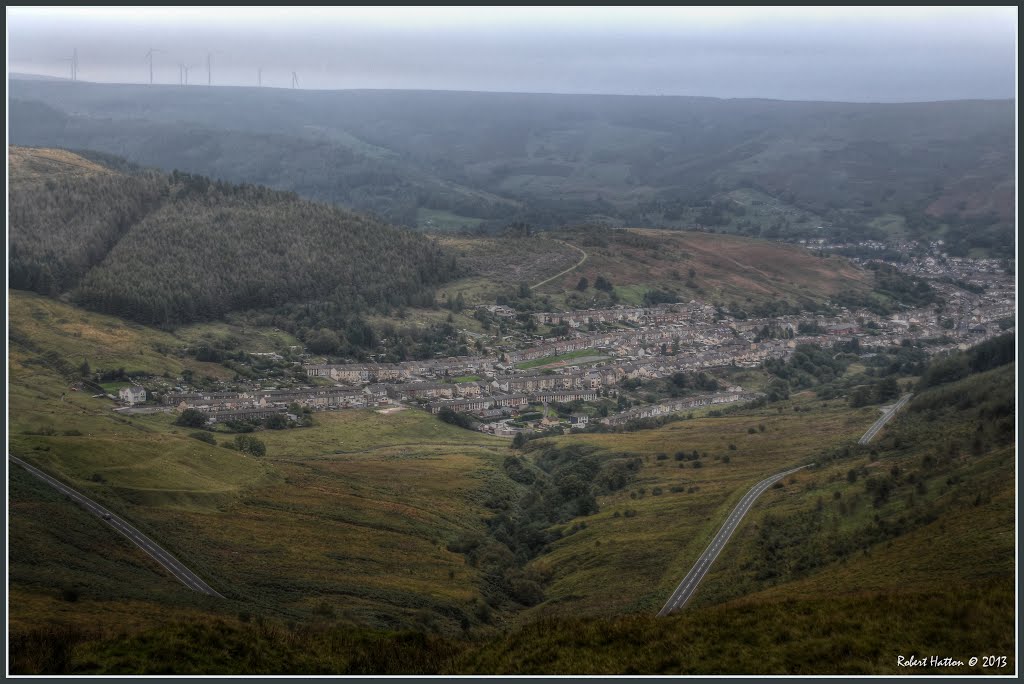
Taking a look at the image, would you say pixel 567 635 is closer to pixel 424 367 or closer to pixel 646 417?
pixel 646 417

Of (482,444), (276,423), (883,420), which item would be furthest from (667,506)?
(276,423)

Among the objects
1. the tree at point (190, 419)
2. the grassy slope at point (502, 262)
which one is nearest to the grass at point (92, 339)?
the tree at point (190, 419)

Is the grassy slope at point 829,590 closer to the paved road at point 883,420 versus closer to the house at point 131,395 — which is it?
the paved road at point 883,420

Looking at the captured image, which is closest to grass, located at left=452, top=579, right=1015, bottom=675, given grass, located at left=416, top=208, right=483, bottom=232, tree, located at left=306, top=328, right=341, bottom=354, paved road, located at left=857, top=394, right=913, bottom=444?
paved road, located at left=857, top=394, right=913, bottom=444

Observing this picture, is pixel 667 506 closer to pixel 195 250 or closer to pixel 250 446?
pixel 250 446

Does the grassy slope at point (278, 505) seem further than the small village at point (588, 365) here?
No
